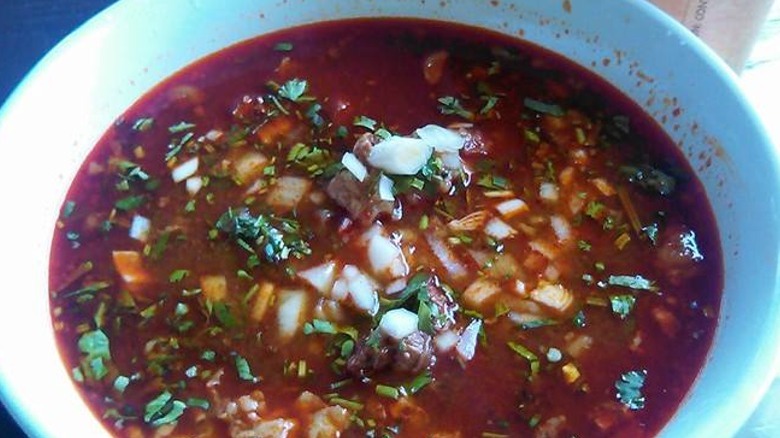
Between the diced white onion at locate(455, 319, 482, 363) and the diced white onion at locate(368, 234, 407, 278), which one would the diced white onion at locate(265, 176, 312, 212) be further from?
the diced white onion at locate(455, 319, 482, 363)

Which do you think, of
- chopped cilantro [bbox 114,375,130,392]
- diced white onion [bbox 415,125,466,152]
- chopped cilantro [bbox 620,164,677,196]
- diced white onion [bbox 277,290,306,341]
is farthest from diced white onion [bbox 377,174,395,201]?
chopped cilantro [bbox 114,375,130,392]

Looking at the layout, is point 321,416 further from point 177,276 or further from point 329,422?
point 177,276

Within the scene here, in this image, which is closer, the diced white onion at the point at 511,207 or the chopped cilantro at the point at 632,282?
the chopped cilantro at the point at 632,282

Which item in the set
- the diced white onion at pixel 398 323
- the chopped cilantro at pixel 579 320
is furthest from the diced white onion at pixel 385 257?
the chopped cilantro at pixel 579 320

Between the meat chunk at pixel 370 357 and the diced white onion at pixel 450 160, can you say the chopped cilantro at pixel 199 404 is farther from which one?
the diced white onion at pixel 450 160

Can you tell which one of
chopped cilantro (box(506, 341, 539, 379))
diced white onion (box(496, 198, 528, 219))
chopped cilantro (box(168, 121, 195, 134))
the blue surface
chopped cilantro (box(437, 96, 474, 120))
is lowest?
chopped cilantro (box(506, 341, 539, 379))

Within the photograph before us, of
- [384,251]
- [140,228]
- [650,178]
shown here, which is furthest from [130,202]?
[650,178]

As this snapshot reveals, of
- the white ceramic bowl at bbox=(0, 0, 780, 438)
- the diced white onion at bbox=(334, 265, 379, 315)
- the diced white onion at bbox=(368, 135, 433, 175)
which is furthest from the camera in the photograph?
the diced white onion at bbox=(368, 135, 433, 175)
